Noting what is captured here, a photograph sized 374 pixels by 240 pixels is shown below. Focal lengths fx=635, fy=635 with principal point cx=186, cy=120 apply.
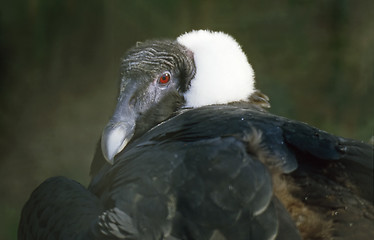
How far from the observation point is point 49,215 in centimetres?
155

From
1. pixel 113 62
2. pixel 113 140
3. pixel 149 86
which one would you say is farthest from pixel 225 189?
pixel 113 62

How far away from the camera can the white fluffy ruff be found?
80.0 inches

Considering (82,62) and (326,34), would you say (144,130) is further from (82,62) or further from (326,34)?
(326,34)

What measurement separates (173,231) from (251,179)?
19cm

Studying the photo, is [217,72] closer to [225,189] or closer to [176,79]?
[176,79]

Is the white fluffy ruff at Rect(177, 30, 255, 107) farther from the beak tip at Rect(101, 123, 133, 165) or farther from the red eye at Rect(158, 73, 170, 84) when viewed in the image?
the beak tip at Rect(101, 123, 133, 165)

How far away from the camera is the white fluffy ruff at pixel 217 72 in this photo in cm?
203

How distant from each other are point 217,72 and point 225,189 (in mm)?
840

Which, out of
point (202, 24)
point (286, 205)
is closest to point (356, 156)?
point (286, 205)

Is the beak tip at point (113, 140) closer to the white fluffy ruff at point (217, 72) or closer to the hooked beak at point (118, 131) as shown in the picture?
the hooked beak at point (118, 131)

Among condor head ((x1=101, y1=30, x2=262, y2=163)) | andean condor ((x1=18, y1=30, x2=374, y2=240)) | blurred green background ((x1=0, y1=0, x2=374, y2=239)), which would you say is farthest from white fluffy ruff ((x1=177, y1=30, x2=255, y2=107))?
blurred green background ((x1=0, y1=0, x2=374, y2=239))

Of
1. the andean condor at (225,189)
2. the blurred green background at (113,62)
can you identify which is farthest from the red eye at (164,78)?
the blurred green background at (113,62)

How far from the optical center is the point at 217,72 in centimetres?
206

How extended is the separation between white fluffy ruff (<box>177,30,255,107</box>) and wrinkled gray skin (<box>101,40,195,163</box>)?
0.14ft
